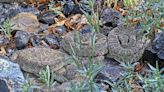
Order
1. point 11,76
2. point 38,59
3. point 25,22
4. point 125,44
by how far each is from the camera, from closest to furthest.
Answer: point 11,76 < point 38,59 < point 125,44 < point 25,22

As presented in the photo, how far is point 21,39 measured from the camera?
435 centimetres

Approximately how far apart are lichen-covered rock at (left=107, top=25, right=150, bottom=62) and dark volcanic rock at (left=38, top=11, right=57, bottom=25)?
76cm

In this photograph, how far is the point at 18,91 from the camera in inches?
128

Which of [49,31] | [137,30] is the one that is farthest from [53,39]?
[137,30]

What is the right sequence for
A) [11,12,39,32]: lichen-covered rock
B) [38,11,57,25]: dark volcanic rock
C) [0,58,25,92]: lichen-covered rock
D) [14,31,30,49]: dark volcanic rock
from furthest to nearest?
[38,11,57,25]: dark volcanic rock → [11,12,39,32]: lichen-covered rock → [14,31,30,49]: dark volcanic rock → [0,58,25,92]: lichen-covered rock

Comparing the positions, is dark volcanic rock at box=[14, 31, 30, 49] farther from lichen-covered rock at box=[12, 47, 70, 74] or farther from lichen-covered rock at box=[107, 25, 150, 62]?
lichen-covered rock at box=[107, 25, 150, 62]

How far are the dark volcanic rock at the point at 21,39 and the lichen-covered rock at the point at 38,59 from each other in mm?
180

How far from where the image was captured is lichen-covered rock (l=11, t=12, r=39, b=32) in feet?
15.1

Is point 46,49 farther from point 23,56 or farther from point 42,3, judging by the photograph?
point 42,3

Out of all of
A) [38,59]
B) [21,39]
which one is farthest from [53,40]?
[38,59]

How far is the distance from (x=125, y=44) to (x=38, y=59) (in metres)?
0.76

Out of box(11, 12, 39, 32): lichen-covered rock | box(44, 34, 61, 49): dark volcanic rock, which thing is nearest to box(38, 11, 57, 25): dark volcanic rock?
box(11, 12, 39, 32): lichen-covered rock

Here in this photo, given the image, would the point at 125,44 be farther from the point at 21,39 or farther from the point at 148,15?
the point at 21,39

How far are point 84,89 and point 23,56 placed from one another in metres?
1.81
